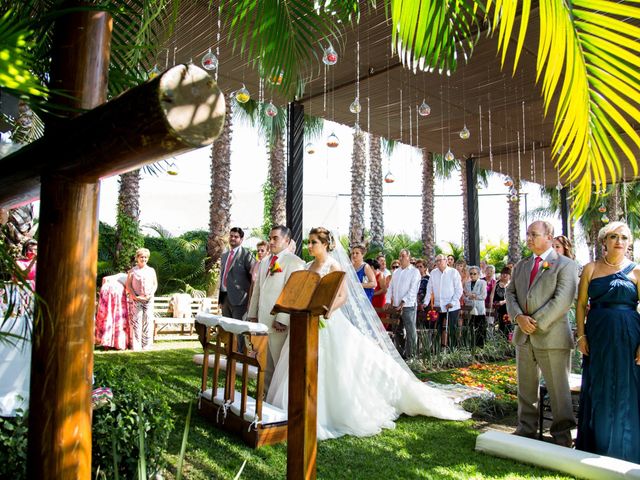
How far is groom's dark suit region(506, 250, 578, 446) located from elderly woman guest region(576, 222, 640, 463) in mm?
292

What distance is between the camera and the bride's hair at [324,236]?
5809mm

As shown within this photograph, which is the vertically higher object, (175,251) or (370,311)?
(175,251)

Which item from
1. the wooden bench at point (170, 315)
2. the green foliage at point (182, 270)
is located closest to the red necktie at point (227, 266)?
the wooden bench at point (170, 315)

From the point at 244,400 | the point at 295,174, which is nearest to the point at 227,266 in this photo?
the point at 295,174

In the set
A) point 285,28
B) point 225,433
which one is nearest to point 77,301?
point 285,28

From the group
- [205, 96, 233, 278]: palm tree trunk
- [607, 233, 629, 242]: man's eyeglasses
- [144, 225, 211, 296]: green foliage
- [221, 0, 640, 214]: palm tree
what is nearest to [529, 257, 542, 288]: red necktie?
[607, 233, 629, 242]: man's eyeglasses

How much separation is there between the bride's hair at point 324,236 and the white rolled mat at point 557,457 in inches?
96.7

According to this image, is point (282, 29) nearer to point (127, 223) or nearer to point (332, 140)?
point (332, 140)

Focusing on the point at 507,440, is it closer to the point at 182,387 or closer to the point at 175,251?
the point at 182,387

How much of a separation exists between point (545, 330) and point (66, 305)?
15.9 feet

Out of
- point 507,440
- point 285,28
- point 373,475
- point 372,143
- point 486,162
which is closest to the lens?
point 285,28

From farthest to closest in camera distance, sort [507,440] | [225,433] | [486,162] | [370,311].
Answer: [486,162] < [370,311] < [225,433] < [507,440]

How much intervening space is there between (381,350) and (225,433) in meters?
2.03

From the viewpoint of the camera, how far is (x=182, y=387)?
6875 millimetres
